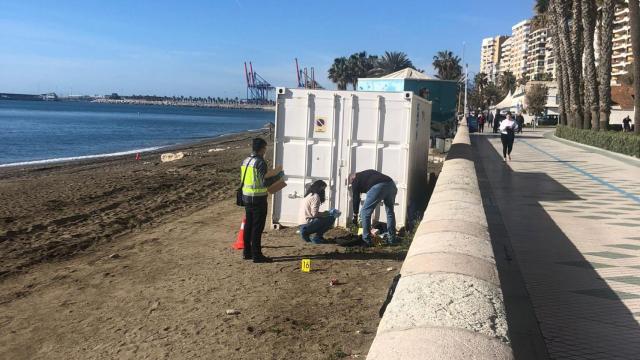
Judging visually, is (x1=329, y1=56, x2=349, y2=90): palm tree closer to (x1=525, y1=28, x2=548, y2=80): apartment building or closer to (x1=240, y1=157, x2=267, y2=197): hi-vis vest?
(x1=525, y1=28, x2=548, y2=80): apartment building

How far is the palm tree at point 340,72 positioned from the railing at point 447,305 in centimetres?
10943

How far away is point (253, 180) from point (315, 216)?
1.38 meters

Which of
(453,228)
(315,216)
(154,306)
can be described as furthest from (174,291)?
(453,228)

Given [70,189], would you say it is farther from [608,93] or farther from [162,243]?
[608,93]

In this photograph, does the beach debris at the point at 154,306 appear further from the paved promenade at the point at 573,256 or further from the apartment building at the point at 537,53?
the apartment building at the point at 537,53

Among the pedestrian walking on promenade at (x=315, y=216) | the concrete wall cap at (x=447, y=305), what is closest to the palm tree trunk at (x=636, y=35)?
the pedestrian walking on promenade at (x=315, y=216)

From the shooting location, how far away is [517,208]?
948 centimetres

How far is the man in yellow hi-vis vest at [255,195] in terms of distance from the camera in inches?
287

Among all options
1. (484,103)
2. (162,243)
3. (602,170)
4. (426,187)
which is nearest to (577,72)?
(602,170)

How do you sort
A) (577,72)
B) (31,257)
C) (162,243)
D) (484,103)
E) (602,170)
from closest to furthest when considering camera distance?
1. (31,257)
2. (162,243)
3. (602,170)
4. (577,72)
5. (484,103)

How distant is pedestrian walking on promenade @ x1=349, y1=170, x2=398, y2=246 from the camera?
26.3 ft

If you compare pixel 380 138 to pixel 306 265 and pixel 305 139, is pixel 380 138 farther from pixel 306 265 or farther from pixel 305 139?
pixel 306 265

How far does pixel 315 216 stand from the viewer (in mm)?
8305

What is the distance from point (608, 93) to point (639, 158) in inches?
294
